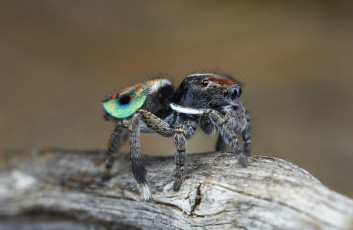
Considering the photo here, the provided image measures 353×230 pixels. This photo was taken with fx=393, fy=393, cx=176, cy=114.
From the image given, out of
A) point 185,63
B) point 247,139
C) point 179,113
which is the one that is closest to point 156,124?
point 179,113

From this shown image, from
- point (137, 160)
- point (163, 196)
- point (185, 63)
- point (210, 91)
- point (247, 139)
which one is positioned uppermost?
point (185, 63)

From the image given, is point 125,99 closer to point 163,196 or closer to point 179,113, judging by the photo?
point 179,113

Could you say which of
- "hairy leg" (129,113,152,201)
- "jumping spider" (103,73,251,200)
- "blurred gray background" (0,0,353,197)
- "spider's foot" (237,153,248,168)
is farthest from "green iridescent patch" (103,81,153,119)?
"blurred gray background" (0,0,353,197)

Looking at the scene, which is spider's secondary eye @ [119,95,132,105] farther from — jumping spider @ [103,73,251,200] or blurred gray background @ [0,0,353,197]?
blurred gray background @ [0,0,353,197]

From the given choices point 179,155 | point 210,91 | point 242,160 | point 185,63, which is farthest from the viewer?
point 185,63

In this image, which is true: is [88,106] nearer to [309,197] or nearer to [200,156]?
[200,156]

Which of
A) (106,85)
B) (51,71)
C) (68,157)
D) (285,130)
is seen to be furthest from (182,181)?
(51,71)
